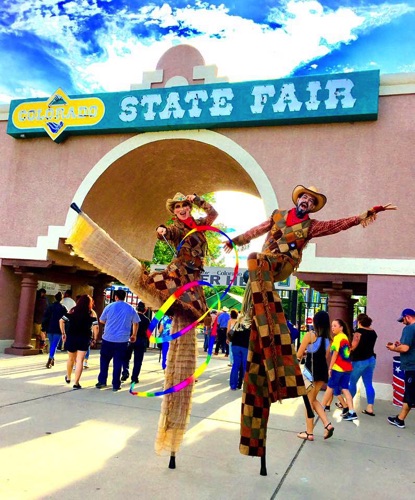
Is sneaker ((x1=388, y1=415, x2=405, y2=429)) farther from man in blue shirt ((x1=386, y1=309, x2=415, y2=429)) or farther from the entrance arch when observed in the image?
the entrance arch

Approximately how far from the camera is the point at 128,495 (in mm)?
3381

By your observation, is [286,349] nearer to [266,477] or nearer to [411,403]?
[266,477]

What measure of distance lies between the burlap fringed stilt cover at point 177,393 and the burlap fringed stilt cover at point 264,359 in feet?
1.83

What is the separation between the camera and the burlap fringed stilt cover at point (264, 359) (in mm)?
3652

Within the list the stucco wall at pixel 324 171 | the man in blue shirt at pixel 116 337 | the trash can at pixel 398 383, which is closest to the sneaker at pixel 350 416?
the trash can at pixel 398 383

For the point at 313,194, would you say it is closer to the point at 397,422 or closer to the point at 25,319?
the point at 397,422

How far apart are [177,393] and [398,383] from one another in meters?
5.49

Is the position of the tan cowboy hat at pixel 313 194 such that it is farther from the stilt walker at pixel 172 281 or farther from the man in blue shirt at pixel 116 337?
the man in blue shirt at pixel 116 337

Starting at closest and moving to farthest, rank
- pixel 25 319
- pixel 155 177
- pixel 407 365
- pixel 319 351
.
A: pixel 319 351
pixel 407 365
pixel 25 319
pixel 155 177

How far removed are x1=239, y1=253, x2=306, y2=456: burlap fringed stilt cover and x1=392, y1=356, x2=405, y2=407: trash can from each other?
5037 millimetres

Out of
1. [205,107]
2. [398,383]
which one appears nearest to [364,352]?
[398,383]

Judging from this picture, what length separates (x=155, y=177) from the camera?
42.6 feet

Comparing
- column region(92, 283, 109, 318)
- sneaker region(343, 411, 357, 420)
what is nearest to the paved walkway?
sneaker region(343, 411, 357, 420)

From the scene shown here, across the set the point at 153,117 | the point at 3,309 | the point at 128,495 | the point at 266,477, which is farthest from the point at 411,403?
the point at 3,309
